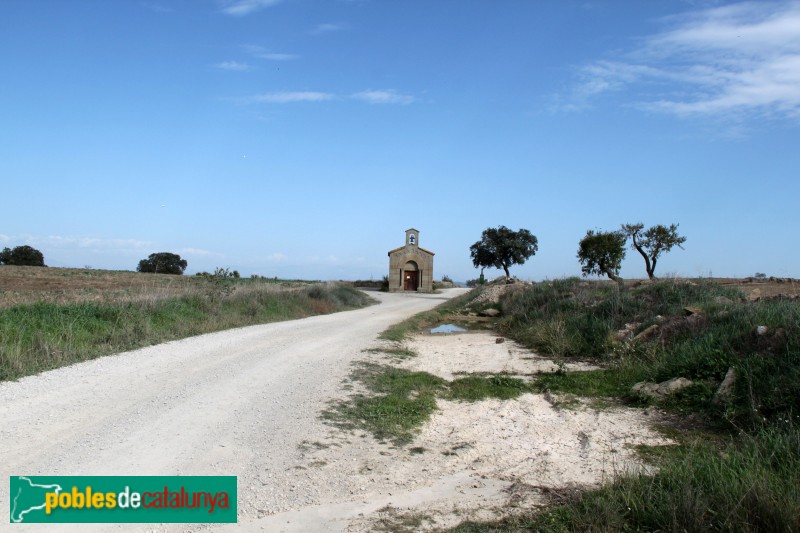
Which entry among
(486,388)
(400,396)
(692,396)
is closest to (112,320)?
(400,396)

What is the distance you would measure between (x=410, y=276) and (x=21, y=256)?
46220mm

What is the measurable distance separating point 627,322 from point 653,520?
35.6 feet

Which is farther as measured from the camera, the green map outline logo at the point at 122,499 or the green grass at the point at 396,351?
the green grass at the point at 396,351

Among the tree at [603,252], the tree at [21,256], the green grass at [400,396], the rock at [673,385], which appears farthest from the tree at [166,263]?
the rock at [673,385]

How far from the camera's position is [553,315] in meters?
17.3

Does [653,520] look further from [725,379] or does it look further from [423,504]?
[725,379]

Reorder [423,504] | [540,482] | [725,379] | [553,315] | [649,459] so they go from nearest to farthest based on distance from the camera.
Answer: [423,504]
[540,482]
[649,459]
[725,379]
[553,315]

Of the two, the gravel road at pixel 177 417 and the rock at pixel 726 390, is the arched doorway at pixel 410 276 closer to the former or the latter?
the gravel road at pixel 177 417

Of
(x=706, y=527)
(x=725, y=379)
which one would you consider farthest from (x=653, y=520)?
(x=725, y=379)

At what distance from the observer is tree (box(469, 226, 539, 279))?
222ft

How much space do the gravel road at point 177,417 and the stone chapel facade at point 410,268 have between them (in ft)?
138

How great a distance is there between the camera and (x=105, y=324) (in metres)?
12.1

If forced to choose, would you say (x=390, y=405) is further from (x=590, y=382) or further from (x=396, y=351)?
(x=396, y=351)

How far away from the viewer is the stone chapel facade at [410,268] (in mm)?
53938
